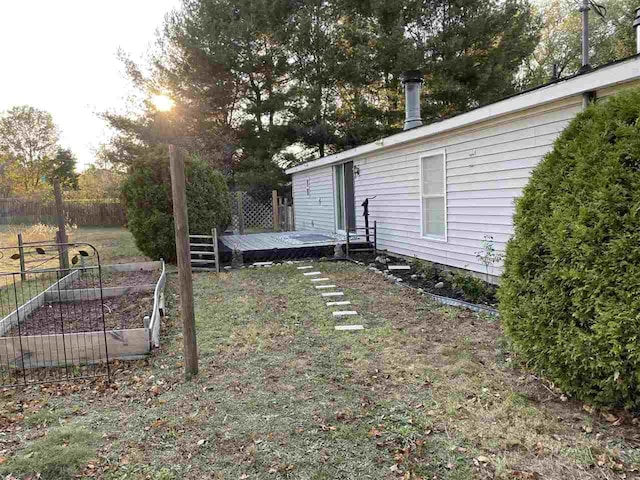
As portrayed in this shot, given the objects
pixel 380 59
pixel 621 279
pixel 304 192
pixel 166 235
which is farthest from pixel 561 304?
pixel 380 59

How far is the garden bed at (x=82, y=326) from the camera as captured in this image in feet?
12.9

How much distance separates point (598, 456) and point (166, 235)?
8.10 metres

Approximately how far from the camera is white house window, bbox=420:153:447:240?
729 centimetres

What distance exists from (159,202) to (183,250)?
5916 mm

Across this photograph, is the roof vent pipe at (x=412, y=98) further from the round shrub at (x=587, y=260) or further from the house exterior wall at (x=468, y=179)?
the round shrub at (x=587, y=260)

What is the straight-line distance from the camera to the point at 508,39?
56.4 feet

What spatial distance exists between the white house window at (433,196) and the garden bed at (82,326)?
14.5 feet

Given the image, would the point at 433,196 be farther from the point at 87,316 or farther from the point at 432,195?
the point at 87,316

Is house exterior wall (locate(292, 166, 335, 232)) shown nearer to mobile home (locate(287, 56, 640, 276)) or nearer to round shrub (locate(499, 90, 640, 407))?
mobile home (locate(287, 56, 640, 276))

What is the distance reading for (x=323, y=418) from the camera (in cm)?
288

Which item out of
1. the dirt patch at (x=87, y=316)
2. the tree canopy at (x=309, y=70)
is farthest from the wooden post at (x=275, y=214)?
the dirt patch at (x=87, y=316)

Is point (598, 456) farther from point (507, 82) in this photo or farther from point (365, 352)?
point (507, 82)

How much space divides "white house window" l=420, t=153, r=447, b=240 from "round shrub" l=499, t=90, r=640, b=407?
4.16 metres

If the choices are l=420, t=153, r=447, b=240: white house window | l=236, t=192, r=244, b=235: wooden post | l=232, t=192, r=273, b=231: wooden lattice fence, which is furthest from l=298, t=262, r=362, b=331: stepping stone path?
l=232, t=192, r=273, b=231: wooden lattice fence
